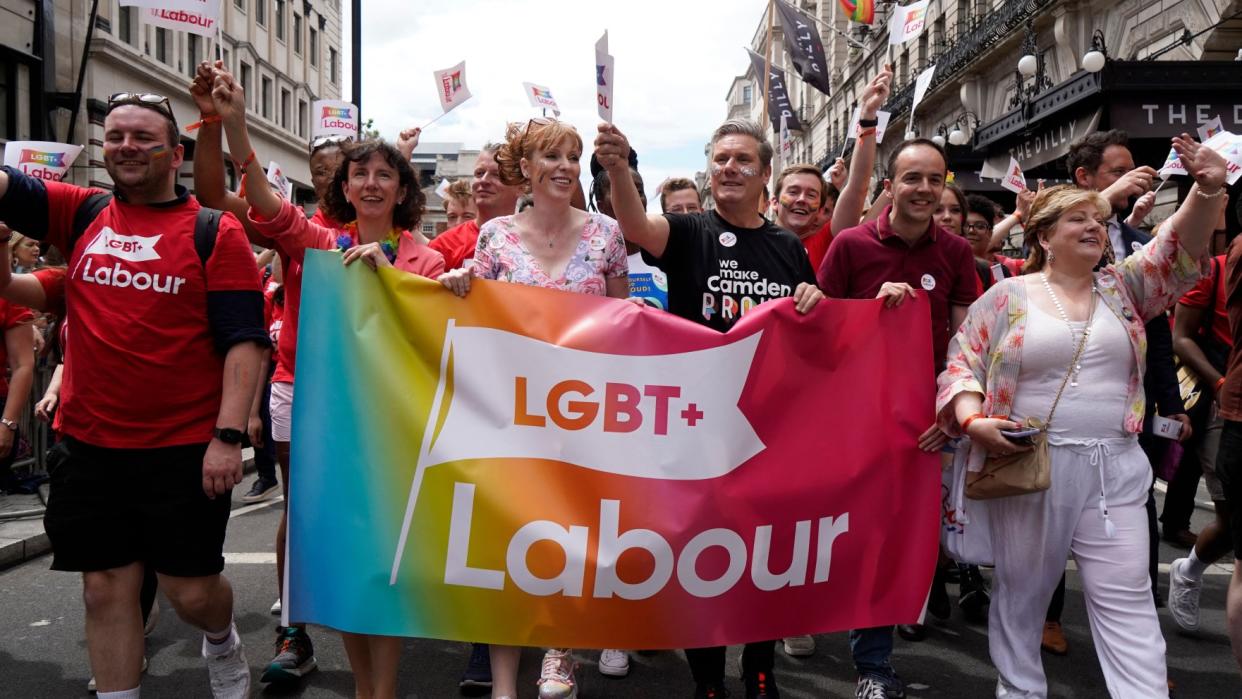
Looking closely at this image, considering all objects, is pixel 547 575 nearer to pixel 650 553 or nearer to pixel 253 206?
pixel 650 553

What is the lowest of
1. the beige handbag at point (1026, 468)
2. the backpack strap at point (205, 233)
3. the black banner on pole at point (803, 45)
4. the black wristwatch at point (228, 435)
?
the beige handbag at point (1026, 468)

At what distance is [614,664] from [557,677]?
799 mm

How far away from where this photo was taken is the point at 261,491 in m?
8.50

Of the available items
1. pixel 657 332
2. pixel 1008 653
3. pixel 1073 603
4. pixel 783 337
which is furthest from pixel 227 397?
pixel 1073 603

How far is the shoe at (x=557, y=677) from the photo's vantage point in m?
3.58

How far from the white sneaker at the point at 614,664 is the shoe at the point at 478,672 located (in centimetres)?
51

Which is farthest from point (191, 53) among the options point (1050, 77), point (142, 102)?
point (142, 102)

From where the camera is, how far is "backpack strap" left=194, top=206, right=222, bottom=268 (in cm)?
338

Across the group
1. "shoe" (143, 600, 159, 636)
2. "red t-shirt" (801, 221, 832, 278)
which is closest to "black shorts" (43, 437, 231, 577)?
"shoe" (143, 600, 159, 636)

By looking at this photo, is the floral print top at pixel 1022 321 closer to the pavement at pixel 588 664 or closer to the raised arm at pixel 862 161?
the raised arm at pixel 862 161

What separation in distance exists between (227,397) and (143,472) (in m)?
0.35

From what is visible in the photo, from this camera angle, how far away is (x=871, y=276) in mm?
4246

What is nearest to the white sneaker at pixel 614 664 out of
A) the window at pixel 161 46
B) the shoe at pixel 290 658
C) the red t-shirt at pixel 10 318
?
the shoe at pixel 290 658

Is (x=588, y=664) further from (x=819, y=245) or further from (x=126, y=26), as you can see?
(x=126, y=26)
